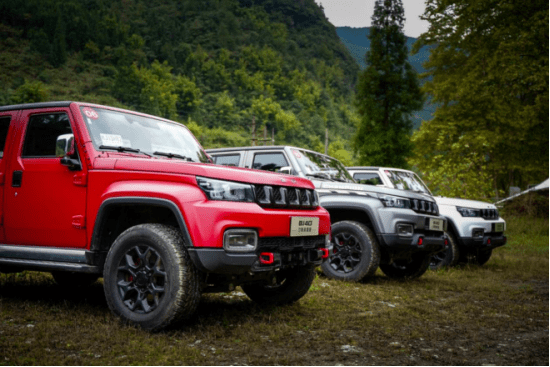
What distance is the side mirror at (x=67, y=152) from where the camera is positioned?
14.4 feet

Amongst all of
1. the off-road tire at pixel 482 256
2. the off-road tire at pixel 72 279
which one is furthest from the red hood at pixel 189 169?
the off-road tire at pixel 482 256

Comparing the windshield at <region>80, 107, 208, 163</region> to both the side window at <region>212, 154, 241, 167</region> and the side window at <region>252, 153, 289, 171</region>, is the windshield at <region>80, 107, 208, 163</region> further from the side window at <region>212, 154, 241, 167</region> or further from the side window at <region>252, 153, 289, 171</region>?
the side window at <region>212, 154, 241, 167</region>

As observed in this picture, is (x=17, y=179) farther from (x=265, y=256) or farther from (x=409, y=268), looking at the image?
(x=409, y=268)

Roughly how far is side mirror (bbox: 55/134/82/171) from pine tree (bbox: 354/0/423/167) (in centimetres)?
3064

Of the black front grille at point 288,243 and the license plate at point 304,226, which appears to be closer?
the black front grille at point 288,243

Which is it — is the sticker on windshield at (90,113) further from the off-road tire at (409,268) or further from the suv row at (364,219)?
the off-road tire at (409,268)

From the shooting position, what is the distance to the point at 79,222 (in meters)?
4.45

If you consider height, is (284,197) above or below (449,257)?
above

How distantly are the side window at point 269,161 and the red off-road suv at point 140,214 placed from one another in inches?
103

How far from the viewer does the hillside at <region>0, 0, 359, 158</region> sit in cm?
8075

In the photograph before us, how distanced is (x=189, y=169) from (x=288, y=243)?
1096 mm

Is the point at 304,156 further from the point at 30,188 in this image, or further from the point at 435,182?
the point at 435,182

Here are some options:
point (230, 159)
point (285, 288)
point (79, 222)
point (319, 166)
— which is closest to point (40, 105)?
point (79, 222)

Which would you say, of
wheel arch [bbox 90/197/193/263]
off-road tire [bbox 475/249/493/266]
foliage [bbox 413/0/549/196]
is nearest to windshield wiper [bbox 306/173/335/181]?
wheel arch [bbox 90/197/193/263]
